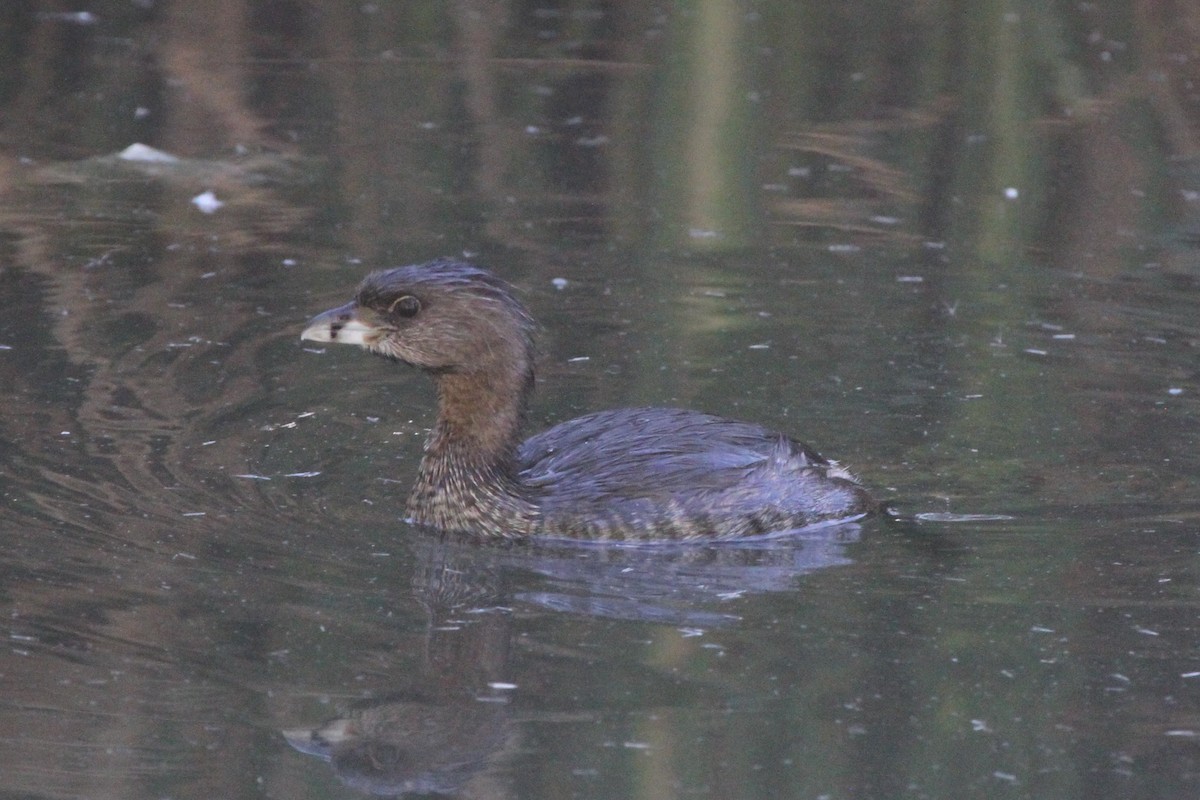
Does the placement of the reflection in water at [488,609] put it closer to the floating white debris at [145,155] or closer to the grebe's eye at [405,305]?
the grebe's eye at [405,305]

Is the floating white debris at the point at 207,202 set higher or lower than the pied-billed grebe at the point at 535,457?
lower

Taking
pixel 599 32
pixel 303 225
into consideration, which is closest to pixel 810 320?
pixel 303 225

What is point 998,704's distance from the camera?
5762 mm

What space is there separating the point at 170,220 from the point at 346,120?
2.69 m

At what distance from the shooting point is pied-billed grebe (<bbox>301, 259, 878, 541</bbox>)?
24.1ft

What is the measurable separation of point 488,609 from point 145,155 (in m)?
7.22

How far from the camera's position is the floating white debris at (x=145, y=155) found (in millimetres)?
12828

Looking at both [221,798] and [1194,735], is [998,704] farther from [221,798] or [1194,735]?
[221,798]

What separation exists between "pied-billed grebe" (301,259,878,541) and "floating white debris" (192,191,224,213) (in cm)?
456

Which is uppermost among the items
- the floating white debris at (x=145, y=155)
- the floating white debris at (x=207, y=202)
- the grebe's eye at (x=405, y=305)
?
the grebe's eye at (x=405, y=305)

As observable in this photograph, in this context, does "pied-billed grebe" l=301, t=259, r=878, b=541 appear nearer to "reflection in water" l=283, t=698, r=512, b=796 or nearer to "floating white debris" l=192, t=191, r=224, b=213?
"reflection in water" l=283, t=698, r=512, b=796

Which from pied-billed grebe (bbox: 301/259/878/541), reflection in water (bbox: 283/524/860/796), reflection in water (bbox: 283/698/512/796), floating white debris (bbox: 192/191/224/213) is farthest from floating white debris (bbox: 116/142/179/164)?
reflection in water (bbox: 283/698/512/796)

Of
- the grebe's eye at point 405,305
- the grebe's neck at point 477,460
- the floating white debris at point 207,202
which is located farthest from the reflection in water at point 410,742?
the floating white debris at point 207,202

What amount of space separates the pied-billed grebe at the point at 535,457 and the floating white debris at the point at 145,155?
5.68 m
